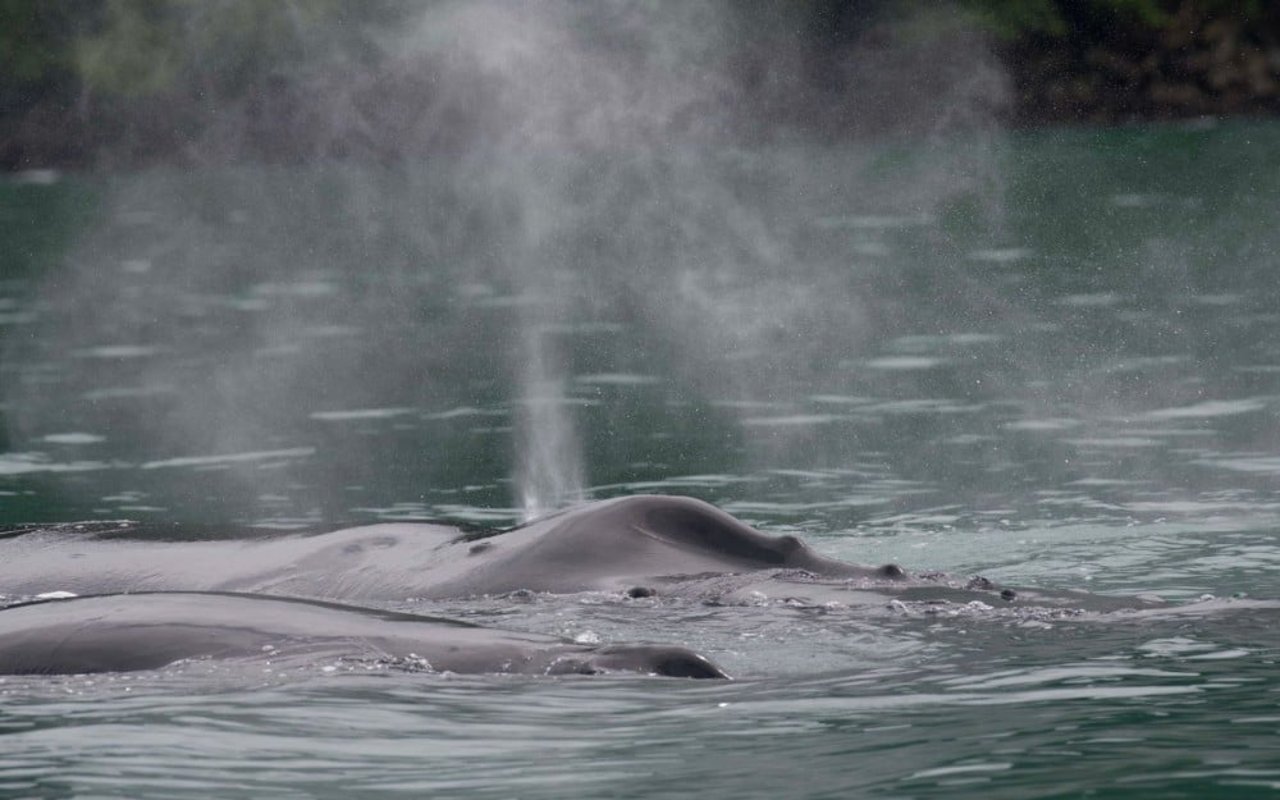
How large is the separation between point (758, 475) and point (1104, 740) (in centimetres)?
769

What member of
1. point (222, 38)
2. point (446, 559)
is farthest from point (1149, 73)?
point (446, 559)

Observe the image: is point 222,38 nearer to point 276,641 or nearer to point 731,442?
point 731,442

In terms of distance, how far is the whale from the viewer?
8.72 m

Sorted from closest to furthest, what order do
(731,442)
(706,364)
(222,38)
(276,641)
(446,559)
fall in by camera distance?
(276,641), (446,559), (731,442), (706,364), (222,38)

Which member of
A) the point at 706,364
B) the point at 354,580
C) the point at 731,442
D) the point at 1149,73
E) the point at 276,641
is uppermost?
the point at 1149,73

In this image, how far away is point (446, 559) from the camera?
920cm

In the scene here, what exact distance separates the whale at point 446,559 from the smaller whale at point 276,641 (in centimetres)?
68

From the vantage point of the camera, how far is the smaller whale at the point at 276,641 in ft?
24.3

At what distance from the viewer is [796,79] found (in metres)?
54.1

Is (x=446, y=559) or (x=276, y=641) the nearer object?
(x=276, y=641)

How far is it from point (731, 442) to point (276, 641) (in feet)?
27.8

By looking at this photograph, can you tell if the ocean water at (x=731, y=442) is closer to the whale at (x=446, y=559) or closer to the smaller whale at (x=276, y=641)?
the smaller whale at (x=276, y=641)

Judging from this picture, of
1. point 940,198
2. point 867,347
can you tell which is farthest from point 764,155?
point 867,347

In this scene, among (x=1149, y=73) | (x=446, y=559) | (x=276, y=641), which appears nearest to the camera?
(x=276, y=641)
